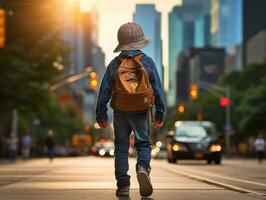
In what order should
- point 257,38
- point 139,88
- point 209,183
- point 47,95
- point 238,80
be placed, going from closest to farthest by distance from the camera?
point 139,88
point 209,183
point 47,95
point 238,80
point 257,38

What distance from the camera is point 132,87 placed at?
9.48 m

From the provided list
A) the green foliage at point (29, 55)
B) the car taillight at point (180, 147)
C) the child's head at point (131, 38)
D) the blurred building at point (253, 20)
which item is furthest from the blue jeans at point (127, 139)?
the blurred building at point (253, 20)

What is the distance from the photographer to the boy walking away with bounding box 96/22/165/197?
9500 millimetres

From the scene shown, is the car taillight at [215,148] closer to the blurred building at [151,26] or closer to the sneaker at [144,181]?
the blurred building at [151,26]

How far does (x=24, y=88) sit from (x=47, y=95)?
2308 mm

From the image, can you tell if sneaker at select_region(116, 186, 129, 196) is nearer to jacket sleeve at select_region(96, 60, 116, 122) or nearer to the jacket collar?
jacket sleeve at select_region(96, 60, 116, 122)

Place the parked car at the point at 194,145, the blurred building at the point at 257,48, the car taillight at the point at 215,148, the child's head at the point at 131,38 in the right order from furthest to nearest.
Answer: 1. the blurred building at the point at 257,48
2. the car taillight at the point at 215,148
3. the parked car at the point at 194,145
4. the child's head at the point at 131,38

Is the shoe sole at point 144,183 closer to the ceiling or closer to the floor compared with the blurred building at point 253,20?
closer to the floor

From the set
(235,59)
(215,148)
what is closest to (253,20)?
(235,59)

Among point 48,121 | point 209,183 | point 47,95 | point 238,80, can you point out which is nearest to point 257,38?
point 238,80

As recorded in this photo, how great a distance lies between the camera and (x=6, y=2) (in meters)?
47.1

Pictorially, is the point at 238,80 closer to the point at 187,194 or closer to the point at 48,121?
the point at 48,121

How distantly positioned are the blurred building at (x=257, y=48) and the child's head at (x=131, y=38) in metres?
116

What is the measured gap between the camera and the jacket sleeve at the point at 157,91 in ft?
32.0
